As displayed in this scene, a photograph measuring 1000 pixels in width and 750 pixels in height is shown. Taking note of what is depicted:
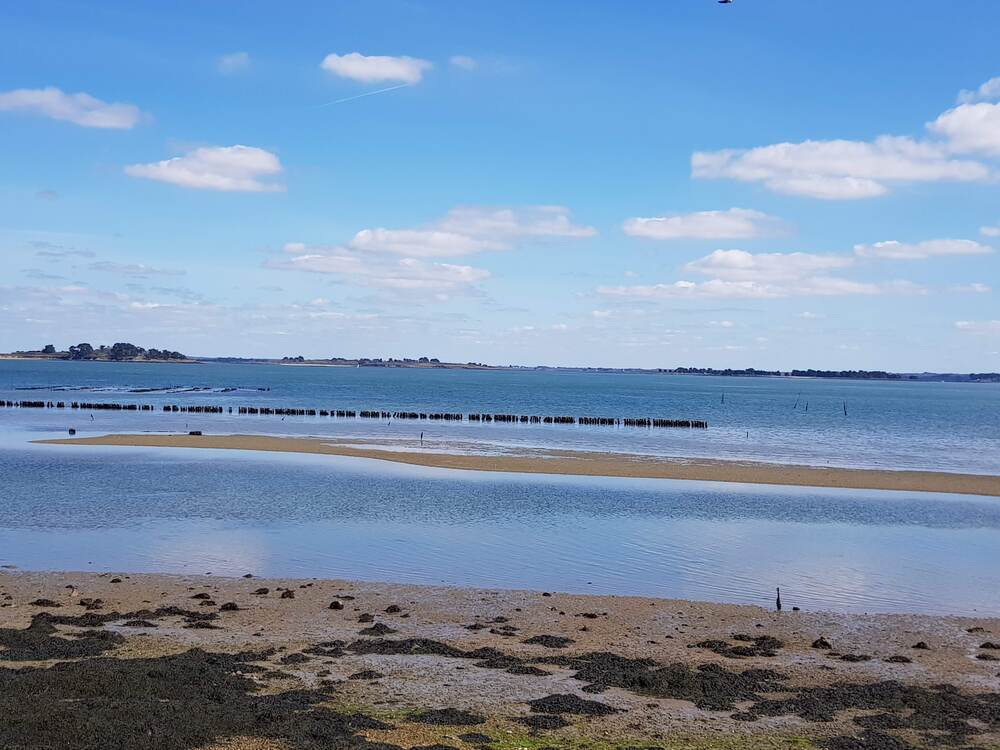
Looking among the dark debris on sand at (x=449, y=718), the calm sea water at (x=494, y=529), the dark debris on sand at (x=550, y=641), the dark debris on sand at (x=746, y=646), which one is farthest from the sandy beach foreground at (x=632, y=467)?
the dark debris on sand at (x=449, y=718)

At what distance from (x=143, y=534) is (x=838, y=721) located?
20827 millimetres

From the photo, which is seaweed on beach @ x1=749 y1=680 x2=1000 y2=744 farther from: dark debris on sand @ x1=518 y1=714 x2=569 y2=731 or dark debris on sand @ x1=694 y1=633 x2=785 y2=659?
dark debris on sand @ x1=518 y1=714 x2=569 y2=731

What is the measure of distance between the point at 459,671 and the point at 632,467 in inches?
1384

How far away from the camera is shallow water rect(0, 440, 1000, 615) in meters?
23.4

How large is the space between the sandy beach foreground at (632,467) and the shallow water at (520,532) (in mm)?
2741

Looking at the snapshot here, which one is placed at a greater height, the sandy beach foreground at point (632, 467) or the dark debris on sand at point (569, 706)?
the sandy beach foreground at point (632, 467)

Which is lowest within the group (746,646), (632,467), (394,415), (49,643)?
(746,646)

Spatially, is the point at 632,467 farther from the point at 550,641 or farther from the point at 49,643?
the point at 49,643

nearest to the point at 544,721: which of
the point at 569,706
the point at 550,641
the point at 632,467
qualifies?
the point at 569,706

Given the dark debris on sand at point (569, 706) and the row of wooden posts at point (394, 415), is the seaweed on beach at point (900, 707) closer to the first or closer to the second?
the dark debris on sand at point (569, 706)

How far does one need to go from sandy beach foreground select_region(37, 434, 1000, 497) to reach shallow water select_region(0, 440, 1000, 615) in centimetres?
274

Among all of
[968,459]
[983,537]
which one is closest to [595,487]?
[983,537]

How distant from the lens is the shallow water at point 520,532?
76.7 feet

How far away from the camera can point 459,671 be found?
1535 cm
